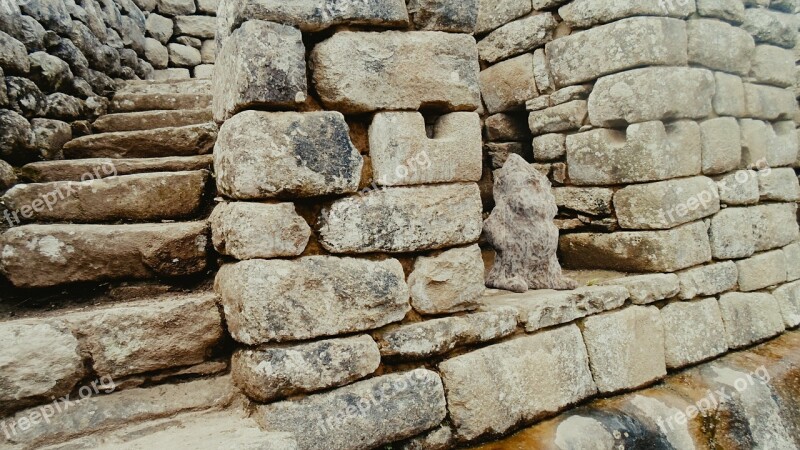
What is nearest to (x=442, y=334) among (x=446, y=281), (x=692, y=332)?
(x=446, y=281)

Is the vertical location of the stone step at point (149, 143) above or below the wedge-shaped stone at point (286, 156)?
above

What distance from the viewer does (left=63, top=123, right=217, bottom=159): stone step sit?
3.08m

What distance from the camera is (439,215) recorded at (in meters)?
2.21

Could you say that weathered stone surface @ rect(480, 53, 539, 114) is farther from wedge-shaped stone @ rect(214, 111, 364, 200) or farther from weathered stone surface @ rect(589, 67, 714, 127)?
wedge-shaped stone @ rect(214, 111, 364, 200)

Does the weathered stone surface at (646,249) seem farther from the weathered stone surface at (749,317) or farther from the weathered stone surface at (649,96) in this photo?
the weathered stone surface at (649,96)

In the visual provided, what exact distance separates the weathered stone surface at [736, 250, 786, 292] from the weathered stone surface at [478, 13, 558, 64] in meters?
2.13

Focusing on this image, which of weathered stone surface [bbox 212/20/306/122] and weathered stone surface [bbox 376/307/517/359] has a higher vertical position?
weathered stone surface [bbox 212/20/306/122]

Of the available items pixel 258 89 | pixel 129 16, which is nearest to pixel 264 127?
pixel 258 89

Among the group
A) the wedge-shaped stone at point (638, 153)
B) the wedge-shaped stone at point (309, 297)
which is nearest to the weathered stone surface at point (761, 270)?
the wedge-shaped stone at point (638, 153)

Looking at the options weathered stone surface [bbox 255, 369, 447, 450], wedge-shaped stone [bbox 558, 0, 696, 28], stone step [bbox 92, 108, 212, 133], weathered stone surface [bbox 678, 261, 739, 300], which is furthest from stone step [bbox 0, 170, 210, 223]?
weathered stone surface [bbox 678, 261, 739, 300]

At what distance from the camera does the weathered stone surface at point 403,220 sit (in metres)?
2.04

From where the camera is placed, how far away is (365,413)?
199 centimetres

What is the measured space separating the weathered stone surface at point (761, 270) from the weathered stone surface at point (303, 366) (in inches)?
114

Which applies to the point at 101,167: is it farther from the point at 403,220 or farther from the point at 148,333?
the point at 403,220
